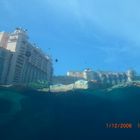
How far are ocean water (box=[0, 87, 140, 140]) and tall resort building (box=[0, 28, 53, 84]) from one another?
33.0ft

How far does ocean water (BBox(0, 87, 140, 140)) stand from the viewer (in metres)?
41.0

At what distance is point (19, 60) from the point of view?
57188 millimetres

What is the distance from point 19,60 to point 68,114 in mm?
17955

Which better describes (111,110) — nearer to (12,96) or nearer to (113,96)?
(113,96)

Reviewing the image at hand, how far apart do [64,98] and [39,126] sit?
8066 mm
